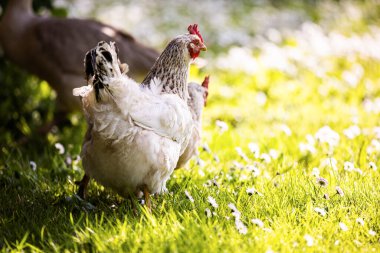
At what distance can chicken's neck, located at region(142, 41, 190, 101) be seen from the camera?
350cm

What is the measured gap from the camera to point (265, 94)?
23.9 feet

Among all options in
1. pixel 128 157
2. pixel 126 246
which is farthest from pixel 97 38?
pixel 126 246

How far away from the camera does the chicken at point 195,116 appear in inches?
157

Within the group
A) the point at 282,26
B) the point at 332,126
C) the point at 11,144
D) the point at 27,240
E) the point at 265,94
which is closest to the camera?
the point at 27,240

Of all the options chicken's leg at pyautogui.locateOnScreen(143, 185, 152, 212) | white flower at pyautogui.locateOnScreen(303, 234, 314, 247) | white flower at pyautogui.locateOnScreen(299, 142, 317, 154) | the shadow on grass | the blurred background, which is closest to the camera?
white flower at pyautogui.locateOnScreen(303, 234, 314, 247)

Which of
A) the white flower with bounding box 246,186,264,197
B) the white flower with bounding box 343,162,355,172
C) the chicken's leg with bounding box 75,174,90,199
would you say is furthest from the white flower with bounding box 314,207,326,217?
the chicken's leg with bounding box 75,174,90,199

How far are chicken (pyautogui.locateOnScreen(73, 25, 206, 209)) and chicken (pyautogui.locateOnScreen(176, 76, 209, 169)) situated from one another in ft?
1.41

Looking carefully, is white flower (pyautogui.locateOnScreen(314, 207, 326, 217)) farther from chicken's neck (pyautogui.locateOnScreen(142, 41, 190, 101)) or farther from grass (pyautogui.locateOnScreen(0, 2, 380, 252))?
chicken's neck (pyautogui.locateOnScreen(142, 41, 190, 101))

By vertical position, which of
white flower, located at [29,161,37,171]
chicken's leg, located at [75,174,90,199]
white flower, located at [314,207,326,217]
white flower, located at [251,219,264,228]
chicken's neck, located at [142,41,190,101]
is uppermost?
chicken's neck, located at [142,41,190,101]

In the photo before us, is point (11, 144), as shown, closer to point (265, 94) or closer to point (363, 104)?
point (265, 94)

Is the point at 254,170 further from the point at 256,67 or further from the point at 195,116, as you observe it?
the point at 256,67

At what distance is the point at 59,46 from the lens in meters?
5.32

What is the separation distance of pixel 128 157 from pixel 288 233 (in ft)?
3.17

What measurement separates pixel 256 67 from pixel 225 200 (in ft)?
14.9
